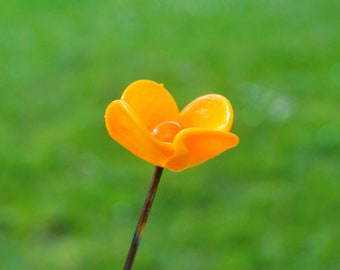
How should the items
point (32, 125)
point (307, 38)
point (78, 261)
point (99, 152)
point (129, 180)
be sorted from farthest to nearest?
point (307, 38) < point (32, 125) < point (99, 152) < point (129, 180) < point (78, 261)

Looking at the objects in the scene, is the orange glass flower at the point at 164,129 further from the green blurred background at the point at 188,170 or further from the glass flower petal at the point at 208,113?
the green blurred background at the point at 188,170

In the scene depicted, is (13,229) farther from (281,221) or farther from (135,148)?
(135,148)

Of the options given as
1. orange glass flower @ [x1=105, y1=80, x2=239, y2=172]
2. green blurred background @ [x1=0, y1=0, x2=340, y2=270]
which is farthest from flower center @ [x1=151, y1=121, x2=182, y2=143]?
green blurred background @ [x1=0, y1=0, x2=340, y2=270]

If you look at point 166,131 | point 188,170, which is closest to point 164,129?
point 166,131

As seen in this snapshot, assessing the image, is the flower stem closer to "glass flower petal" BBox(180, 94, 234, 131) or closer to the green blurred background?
"glass flower petal" BBox(180, 94, 234, 131)

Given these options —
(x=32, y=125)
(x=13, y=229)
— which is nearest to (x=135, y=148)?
(x=13, y=229)

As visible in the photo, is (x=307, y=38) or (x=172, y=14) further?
(x=172, y=14)

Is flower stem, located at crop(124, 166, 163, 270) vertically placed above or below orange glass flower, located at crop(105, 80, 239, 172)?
below

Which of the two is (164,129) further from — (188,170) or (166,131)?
(188,170)
